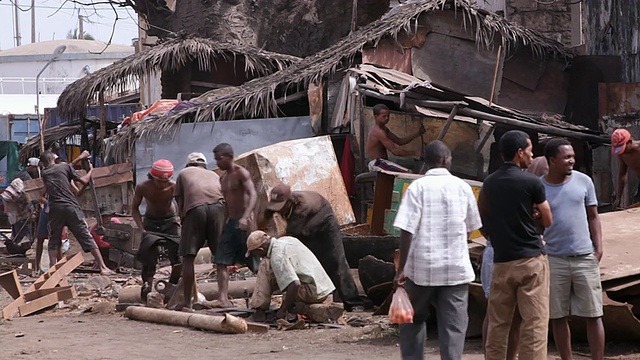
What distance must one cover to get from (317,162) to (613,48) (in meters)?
5.20

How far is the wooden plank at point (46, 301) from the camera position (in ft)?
37.8

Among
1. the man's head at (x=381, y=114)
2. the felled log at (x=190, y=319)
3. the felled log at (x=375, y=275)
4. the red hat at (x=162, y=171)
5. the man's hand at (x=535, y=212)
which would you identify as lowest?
the felled log at (x=190, y=319)

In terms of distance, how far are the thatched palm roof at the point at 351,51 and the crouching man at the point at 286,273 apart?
6.64m

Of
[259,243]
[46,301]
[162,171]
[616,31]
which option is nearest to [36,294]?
[46,301]

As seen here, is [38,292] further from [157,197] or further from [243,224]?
[243,224]

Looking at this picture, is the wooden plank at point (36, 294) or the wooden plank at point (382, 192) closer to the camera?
the wooden plank at point (36, 294)

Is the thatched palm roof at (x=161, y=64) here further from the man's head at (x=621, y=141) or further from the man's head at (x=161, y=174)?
the man's head at (x=621, y=141)

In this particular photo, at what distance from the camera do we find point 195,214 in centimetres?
1059

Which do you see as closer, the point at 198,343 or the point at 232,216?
the point at 198,343

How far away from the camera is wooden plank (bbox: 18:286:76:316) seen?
11508 mm

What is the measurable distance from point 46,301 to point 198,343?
3.31 meters

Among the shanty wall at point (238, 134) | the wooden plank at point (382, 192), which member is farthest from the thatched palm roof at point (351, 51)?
the wooden plank at point (382, 192)

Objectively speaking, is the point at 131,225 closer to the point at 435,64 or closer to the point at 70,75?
the point at 435,64

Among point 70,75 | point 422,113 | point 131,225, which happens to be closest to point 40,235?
point 131,225
